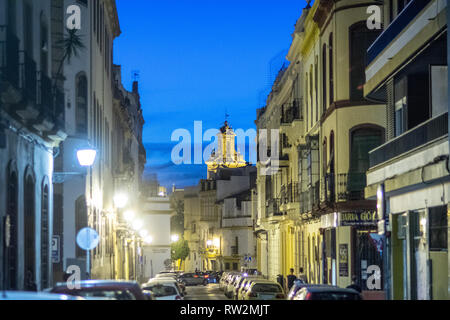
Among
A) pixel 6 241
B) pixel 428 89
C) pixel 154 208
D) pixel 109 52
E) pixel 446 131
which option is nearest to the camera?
pixel 6 241

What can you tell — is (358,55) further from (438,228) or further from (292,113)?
(292,113)

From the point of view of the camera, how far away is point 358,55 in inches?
1294

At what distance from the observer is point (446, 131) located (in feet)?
65.5

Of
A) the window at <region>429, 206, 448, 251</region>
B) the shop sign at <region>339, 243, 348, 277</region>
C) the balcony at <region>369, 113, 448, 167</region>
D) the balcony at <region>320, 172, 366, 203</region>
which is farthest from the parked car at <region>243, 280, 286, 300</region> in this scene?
the window at <region>429, 206, 448, 251</region>

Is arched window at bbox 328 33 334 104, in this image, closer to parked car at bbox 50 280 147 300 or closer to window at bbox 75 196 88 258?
window at bbox 75 196 88 258

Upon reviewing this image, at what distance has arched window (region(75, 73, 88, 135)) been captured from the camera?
33.1 m

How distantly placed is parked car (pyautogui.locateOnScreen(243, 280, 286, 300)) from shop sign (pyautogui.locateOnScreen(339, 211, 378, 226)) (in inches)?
169

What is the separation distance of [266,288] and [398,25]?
10771 mm

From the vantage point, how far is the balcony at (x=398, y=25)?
2128 centimetres

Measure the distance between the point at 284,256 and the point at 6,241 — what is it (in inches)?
1687

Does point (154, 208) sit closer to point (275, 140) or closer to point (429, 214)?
point (275, 140)

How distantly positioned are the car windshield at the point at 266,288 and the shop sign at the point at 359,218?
169 inches

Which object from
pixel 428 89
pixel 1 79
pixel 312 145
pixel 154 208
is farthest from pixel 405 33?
pixel 154 208

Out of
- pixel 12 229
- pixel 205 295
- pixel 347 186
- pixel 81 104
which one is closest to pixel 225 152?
pixel 205 295
